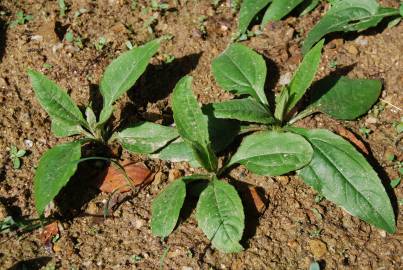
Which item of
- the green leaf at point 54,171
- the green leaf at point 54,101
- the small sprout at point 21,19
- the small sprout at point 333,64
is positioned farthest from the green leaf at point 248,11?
the small sprout at point 21,19

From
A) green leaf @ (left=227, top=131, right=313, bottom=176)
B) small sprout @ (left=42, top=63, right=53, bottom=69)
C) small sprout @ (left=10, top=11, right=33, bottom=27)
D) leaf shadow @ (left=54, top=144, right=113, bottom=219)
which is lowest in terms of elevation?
leaf shadow @ (left=54, top=144, right=113, bottom=219)

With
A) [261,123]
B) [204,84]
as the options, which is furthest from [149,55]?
[261,123]

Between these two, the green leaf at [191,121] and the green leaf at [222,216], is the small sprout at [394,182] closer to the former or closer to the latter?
the green leaf at [222,216]

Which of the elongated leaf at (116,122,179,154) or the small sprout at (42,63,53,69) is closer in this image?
the elongated leaf at (116,122,179,154)

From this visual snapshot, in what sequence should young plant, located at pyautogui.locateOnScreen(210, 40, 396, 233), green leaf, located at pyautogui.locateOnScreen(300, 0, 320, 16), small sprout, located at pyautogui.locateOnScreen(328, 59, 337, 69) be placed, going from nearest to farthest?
1. young plant, located at pyautogui.locateOnScreen(210, 40, 396, 233)
2. small sprout, located at pyautogui.locateOnScreen(328, 59, 337, 69)
3. green leaf, located at pyautogui.locateOnScreen(300, 0, 320, 16)

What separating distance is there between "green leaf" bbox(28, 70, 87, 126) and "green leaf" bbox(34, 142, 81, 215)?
0.16 m

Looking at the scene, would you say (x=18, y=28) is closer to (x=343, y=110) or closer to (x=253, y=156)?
(x=253, y=156)

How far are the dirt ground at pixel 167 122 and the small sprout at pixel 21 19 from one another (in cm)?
5

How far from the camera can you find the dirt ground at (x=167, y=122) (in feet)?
9.36

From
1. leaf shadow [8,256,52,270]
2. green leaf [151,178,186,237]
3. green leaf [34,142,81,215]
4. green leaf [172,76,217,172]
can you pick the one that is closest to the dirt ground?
leaf shadow [8,256,52,270]

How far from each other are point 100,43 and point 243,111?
4.14ft

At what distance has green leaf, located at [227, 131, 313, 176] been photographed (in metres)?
2.93

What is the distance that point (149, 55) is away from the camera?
10.6 feet

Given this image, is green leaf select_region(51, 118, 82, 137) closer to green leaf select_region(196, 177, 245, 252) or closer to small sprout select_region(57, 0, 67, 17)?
green leaf select_region(196, 177, 245, 252)
